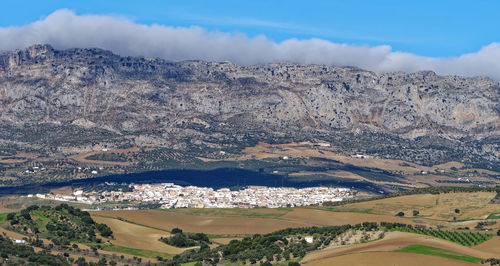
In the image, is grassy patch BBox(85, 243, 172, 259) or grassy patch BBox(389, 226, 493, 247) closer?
grassy patch BBox(389, 226, 493, 247)

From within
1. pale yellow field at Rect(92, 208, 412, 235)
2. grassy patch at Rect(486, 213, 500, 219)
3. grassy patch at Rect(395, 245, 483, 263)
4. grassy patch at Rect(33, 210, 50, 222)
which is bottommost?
pale yellow field at Rect(92, 208, 412, 235)

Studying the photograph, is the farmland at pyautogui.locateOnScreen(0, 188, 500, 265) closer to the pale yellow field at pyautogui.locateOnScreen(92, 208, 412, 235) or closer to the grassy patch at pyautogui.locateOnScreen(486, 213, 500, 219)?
the pale yellow field at pyautogui.locateOnScreen(92, 208, 412, 235)

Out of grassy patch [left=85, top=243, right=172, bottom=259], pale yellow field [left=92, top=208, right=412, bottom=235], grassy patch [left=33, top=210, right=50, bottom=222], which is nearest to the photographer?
grassy patch [left=85, top=243, right=172, bottom=259]

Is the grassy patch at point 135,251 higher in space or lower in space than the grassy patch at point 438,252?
lower

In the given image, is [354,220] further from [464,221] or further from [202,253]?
[202,253]

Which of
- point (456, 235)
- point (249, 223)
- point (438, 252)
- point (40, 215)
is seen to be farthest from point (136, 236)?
point (438, 252)

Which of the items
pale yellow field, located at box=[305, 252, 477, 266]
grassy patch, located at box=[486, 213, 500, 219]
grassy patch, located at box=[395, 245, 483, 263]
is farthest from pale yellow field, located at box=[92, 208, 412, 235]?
pale yellow field, located at box=[305, 252, 477, 266]

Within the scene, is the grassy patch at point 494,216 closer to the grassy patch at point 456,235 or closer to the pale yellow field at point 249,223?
the pale yellow field at point 249,223

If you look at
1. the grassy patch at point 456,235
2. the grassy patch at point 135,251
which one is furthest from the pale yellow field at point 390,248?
the grassy patch at point 135,251
